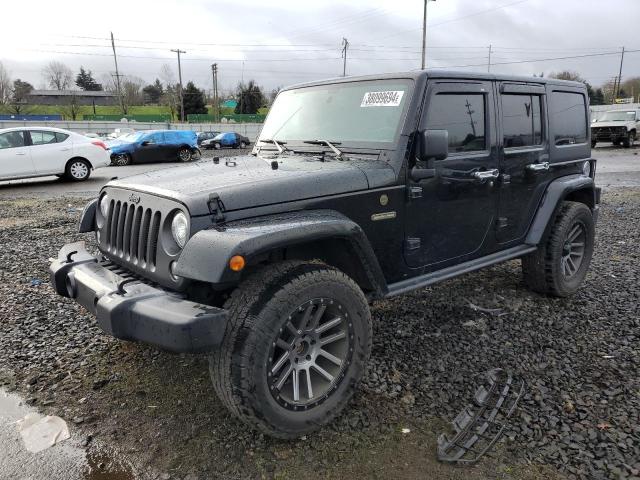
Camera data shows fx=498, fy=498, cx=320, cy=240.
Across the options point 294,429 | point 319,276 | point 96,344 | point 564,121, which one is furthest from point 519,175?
point 96,344

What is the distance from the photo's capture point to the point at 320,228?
2629 mm

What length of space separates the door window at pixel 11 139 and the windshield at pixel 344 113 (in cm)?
1084

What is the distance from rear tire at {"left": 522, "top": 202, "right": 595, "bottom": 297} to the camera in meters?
4.49

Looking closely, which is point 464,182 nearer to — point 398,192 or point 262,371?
point 398,192

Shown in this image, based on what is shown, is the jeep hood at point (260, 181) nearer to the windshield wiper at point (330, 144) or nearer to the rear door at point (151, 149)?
the windshield wiper at point (330, 144)

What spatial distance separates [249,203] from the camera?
2.67 metres

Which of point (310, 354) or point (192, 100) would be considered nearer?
point (310, 354)

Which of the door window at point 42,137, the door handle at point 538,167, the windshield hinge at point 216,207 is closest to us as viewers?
the windshield hinge at point 216,207

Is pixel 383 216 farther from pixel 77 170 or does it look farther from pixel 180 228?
pixel 77 170

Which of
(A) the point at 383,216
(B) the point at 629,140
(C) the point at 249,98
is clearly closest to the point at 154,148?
(A) the point at 383,216

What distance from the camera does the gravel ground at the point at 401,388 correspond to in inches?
98.0

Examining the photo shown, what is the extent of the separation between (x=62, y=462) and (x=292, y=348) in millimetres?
1287

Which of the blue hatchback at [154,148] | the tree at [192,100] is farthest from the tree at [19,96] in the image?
the blue hatchback at [154,148]

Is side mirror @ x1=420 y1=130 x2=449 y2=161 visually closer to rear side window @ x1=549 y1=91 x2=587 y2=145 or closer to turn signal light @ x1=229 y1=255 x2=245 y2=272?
turn signal light @ x1=229 y1=255 x2=245 y2=272
